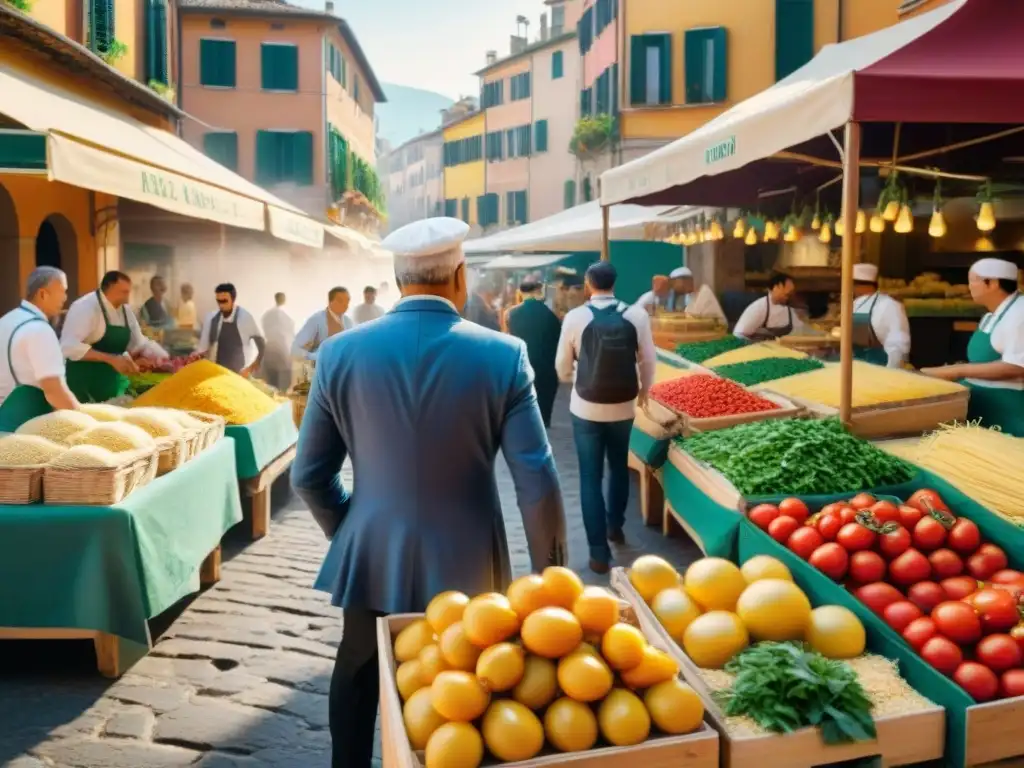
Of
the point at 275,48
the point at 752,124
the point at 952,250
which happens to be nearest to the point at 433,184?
the point at 275,48

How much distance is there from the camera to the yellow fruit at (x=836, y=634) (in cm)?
316

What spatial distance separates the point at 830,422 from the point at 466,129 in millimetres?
48539

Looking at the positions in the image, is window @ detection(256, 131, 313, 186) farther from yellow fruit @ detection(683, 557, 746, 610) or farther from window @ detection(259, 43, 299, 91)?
yellow fruit @ detection(683, 557, 746, 610)

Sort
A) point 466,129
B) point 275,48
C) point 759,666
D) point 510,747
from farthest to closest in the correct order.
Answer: point 466,129 → point 275,48 → point 759,666 → point 510,747

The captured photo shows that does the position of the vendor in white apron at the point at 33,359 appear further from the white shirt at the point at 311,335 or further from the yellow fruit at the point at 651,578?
the white shirt at the point at 311,335

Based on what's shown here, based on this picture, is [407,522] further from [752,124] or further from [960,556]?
[752,124]

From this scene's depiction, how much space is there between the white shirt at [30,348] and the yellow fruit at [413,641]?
3.32m

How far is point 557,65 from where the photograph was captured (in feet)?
139

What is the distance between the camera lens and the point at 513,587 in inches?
104

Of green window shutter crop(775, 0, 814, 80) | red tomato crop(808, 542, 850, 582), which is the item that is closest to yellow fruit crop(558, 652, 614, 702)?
red tomato crop(808, 542, 850, 582)

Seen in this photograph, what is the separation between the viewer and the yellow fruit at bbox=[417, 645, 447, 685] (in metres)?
2.55

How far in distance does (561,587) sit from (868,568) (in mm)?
1695

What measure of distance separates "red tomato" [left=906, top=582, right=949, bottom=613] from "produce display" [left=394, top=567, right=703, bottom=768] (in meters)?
1.53

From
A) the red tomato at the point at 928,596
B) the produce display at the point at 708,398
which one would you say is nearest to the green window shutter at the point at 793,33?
the produce display at the point at 708,398
